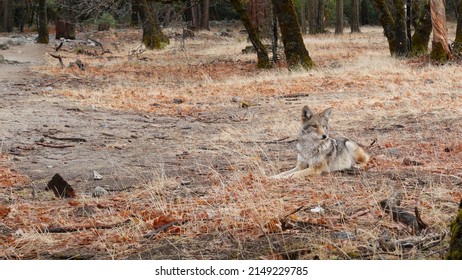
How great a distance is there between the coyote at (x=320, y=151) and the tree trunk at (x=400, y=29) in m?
16.5

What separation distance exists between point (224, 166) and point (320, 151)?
140 centimetres

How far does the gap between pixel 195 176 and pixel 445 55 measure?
14090mm

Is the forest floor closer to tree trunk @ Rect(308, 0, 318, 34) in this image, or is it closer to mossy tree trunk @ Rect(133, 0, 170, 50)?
mossy tree trunk @ Rect(133, 0, 170, 50)

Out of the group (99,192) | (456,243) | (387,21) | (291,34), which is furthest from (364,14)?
(456,243)

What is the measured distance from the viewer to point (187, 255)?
4.69m

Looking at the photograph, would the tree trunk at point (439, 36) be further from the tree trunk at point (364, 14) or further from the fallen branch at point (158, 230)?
the tree trunk at point (364, 14)

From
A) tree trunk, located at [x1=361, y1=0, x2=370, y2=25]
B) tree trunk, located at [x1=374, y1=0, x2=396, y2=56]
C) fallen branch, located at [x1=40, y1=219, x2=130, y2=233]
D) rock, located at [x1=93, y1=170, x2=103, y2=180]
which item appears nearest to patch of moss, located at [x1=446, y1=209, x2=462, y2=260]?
fallen branch, located at [x1=40, y1=219, x2=130, y2=233]

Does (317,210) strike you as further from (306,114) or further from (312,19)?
(312,19)

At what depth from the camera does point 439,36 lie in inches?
806

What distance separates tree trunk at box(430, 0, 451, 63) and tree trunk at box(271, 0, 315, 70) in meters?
3.65

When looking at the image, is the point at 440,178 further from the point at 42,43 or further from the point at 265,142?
the point at 42,43

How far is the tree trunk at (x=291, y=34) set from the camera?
2114 centimetres

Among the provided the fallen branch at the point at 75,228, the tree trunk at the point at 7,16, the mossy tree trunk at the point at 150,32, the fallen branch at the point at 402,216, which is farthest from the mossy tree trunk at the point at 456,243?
the tree trunk at the point at 7,16

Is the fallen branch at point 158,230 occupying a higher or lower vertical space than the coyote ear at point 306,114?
lower
